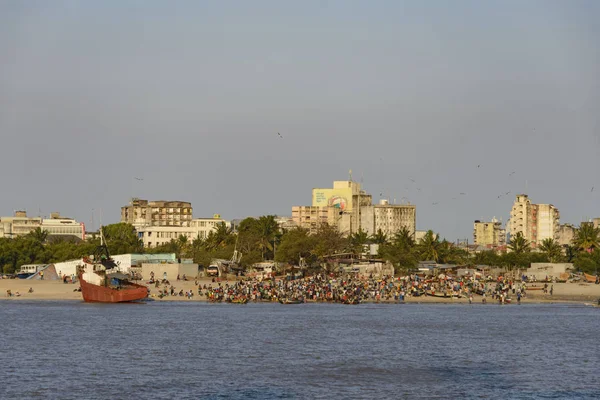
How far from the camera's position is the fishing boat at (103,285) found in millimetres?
112812

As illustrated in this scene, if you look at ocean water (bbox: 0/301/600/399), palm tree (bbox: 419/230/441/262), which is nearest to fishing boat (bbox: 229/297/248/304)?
ocean water (bbox: 0/301/600/399)

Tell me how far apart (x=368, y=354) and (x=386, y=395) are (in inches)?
683

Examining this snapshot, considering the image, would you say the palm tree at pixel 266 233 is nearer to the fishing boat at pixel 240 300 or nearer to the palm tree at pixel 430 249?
the palm tree at pixel 430 249

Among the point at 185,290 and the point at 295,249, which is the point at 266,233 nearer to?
the point at 295,249

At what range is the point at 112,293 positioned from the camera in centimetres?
11406

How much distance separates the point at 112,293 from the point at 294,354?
166 feet

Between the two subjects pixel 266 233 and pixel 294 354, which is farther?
pixel 266 233

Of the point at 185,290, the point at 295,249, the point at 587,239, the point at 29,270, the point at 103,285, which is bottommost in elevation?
the point at 185,290

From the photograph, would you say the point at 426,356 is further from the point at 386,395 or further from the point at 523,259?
the point at 523,259

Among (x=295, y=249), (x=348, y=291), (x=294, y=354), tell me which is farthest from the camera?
(x=295, y=249)

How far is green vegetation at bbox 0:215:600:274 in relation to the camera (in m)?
166

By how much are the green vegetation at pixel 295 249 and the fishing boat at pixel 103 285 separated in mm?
45945

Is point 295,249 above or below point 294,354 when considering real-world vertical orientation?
above

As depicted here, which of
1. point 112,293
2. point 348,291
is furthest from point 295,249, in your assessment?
point 112,293
